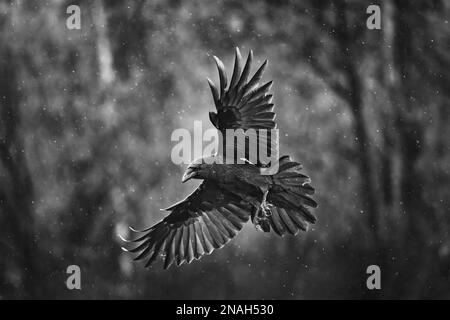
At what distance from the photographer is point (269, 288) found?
5.64 metres

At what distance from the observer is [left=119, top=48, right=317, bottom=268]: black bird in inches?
138

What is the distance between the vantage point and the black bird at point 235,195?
351 cm

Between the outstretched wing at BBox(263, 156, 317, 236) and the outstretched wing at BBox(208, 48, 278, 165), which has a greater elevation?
the outstretched wing at BBox(208, 48, 278, 165)

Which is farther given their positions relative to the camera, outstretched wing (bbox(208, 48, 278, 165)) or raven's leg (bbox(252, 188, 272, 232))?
raven's leg (bbox(252, 188, 272, 232))

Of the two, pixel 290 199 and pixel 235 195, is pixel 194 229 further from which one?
pixel 290 199

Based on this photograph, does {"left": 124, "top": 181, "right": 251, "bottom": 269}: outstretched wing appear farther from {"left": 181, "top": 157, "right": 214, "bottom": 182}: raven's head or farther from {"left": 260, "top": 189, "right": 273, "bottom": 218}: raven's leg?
{"left": 181, "top": 157, "right": 214, "bottom": 182}: raven's head

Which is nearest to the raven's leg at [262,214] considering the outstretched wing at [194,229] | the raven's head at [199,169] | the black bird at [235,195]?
the black bird at [235,195]

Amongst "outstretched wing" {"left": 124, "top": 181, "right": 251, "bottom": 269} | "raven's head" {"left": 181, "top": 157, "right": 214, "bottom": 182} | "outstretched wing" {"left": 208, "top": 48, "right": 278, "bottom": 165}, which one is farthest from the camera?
"outstretched wing" {"left": 124, "top": 181, "right": 251, "bottom": 269}

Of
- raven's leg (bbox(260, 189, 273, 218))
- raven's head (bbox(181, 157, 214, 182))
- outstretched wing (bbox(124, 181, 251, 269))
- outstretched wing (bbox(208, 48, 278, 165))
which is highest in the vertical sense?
outstretched wing (bbox(208, 48, 278, 165))

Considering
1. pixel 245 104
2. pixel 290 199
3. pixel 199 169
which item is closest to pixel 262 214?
pixel 290 199

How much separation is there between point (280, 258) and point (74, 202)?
1.54 metres

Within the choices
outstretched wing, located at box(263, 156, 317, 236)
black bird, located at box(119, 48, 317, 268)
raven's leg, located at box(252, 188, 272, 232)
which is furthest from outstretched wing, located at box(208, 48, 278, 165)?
raven's leg, located at box(252, 188, 272, 232)

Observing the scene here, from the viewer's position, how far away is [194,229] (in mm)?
4109

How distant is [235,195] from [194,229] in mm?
372
